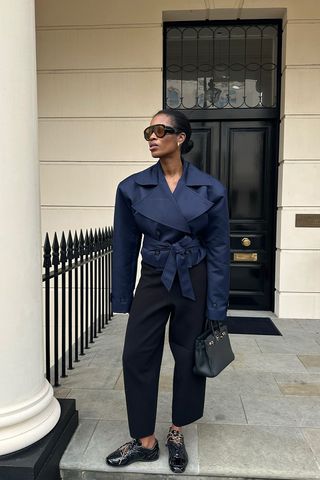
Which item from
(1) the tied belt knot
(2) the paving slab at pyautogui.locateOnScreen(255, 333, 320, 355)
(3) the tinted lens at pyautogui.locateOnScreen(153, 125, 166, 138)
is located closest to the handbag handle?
(1) the tied belt knot

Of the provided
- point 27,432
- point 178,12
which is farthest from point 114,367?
point 178,12

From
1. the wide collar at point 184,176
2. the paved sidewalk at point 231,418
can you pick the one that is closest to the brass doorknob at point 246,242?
the paved sidewalk at point 231,418

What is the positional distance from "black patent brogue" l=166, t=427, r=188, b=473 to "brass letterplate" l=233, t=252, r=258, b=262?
3.85 m

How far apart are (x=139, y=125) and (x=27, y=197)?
149 inches

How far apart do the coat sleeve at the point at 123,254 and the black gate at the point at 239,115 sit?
383cm

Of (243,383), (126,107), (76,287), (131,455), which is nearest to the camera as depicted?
(131,455)

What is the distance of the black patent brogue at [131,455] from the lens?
250 centimetres

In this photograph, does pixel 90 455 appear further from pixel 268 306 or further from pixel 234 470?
pixel 268 306

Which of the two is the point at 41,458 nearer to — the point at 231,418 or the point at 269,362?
the point at 231,418

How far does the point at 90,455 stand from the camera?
8.50ft

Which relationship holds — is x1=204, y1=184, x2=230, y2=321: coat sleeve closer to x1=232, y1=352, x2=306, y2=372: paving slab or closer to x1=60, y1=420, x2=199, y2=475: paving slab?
x1=60, y1=420, x2=199, y2=475: paving slab

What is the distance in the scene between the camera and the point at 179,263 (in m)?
2.35

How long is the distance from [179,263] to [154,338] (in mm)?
467

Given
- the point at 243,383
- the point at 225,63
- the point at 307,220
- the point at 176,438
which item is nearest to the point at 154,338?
the point at 176,438
